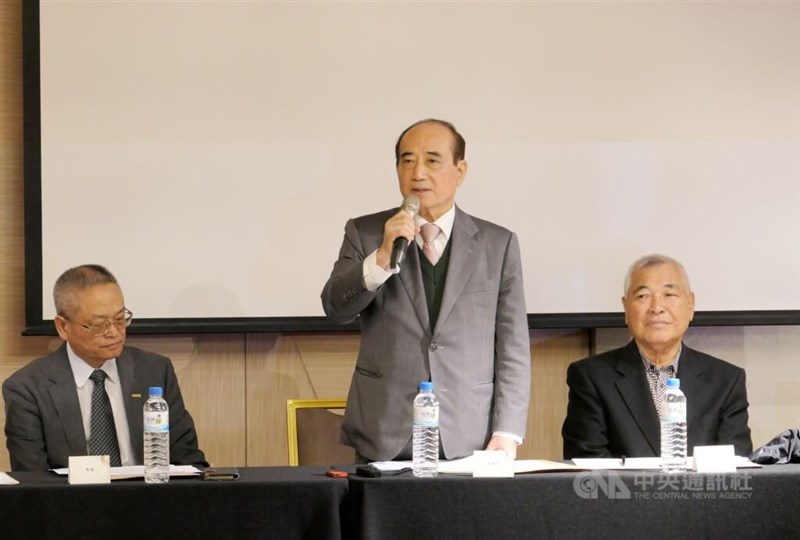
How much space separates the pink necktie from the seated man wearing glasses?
0.84 meters

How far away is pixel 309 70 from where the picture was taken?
12.5 ft

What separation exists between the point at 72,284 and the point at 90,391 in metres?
0.30

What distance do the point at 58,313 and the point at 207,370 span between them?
95 cm

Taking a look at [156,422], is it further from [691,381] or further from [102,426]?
[691,381]

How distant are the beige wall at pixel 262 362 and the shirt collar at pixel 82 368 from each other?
2.61ft

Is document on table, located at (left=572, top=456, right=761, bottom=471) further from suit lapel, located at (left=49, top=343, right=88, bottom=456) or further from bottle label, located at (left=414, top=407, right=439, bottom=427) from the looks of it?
suit lapel, located at (left=49, top=343, right=88, bottom=456)

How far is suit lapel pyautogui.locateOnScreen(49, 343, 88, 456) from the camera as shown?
2.89 metres

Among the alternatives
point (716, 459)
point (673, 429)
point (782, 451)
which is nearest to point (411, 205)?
point (673, 429)

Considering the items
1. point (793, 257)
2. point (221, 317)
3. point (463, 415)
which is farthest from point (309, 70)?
point (793, 257)

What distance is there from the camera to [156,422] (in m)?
2.29

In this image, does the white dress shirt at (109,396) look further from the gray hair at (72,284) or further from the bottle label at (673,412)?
the bottle label at (673,412)

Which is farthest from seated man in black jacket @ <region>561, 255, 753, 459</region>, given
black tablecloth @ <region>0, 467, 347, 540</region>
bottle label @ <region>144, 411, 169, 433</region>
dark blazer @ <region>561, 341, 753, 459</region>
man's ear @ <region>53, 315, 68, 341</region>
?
man's ear @ <region>53, 315, 68, 341</region>

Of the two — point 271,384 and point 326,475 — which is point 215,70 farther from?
point 326,475

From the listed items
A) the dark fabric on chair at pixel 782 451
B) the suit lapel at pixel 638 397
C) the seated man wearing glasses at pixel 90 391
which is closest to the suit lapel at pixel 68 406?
the seated man wearing glasses at pixel 90 391
